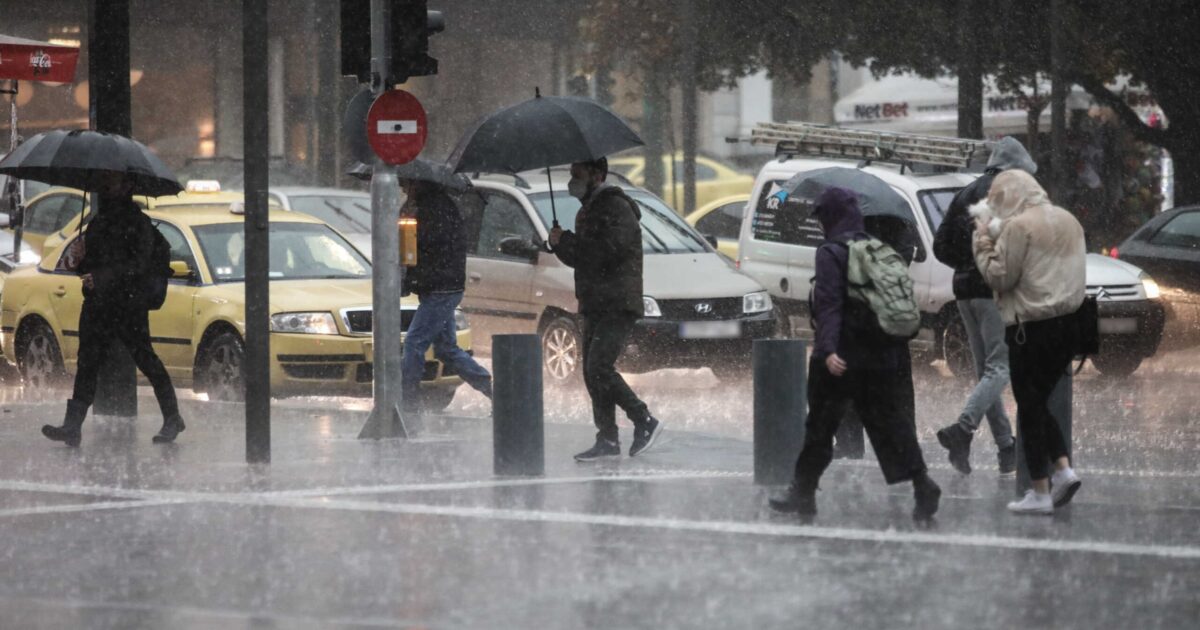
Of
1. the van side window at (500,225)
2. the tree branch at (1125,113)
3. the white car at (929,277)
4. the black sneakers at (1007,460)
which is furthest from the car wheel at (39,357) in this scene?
the tree branch at (1125,113)

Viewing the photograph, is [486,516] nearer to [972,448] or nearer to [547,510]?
[547,510]

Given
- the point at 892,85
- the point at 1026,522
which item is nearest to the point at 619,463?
the point at 1026,522

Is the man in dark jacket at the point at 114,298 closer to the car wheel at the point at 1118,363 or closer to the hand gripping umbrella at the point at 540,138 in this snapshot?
the hand gripping umbrella at the point at 540,138

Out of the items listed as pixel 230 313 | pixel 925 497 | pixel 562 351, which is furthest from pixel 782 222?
pixel 925 497

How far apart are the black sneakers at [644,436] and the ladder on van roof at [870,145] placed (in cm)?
587

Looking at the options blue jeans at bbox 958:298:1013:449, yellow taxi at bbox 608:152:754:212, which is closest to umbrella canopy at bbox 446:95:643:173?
blue jeans at bbox 958:298:1013:449

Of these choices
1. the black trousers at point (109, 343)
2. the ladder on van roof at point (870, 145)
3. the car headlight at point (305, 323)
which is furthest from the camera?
the ladder on van roof at point (870, 145)

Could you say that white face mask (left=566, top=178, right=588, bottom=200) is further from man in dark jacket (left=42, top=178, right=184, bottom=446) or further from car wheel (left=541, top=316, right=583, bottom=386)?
car wheel (left=541, top=316, right=583, bottom=386)

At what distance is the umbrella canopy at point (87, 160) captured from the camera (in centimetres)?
1117

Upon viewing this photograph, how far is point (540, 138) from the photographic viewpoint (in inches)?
424

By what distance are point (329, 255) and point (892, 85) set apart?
22301 millimetres

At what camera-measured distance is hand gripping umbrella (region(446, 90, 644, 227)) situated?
10.7m

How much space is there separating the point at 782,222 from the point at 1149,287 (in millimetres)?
2996

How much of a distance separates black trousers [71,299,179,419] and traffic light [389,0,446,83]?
78.4 inches
